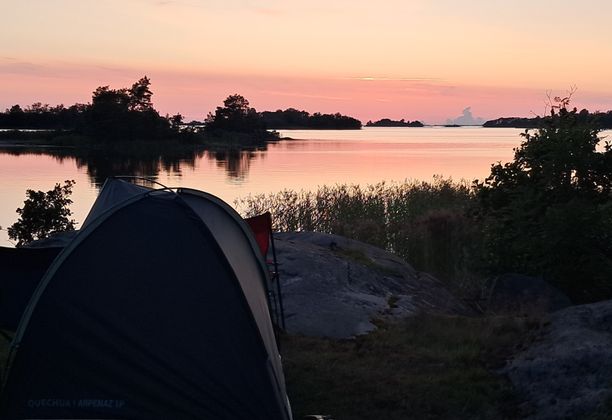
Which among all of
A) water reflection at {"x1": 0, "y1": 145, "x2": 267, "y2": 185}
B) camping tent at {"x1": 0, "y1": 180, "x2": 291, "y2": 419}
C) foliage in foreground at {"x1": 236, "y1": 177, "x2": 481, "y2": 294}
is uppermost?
camping tent at {"x1": 0, "y1": 180, "x2": 291, "y2": 419}

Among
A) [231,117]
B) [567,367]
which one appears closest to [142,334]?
[567,367]

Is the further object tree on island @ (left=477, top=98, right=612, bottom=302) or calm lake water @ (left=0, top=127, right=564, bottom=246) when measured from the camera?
calm lake water @ (left=0, top=127, right=564, bottom=246)

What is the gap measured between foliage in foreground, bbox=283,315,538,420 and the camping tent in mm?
1042

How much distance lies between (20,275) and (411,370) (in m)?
3.98

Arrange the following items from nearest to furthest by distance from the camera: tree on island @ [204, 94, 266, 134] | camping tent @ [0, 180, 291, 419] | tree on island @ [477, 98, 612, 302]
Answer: camping tent @ [0, 180, 291, 419] < tree on island @ [477, 98, 612, 302] < tree on island @ [204, 94, 266, 134]

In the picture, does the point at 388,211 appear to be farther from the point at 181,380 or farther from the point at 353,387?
the point at 181,380

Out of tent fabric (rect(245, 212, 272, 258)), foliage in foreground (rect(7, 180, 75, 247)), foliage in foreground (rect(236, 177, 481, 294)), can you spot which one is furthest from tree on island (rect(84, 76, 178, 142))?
tent fabric (rect(245, 212, 272, 258))

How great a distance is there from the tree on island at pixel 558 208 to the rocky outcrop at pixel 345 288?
55.3 inches

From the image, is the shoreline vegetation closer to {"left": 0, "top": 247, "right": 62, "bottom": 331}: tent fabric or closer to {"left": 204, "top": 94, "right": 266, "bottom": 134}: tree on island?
{"left": 204, "top": 94, "right": 266, "bottom": 134}: tree on island

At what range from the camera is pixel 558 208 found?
1156cm

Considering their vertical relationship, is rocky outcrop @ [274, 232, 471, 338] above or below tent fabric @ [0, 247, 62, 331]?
below

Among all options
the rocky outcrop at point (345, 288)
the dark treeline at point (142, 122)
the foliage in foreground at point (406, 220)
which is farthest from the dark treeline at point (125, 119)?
the rocky outcrop at point (345, 288)

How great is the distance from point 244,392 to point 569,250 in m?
7.41

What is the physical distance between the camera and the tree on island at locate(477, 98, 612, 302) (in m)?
11.5
